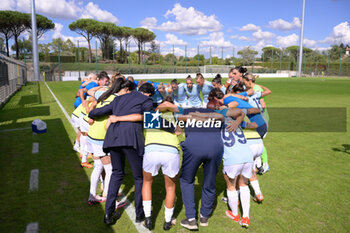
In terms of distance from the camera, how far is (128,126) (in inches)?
136

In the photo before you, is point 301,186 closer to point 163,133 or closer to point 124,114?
point 163,133

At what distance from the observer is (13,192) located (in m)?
4.77

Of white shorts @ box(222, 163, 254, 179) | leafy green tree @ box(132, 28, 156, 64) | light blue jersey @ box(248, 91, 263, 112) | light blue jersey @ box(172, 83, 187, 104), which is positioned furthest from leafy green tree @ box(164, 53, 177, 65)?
white shorts @ box(222, 163, 254, 179)

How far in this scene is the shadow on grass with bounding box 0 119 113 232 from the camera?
3811 mm

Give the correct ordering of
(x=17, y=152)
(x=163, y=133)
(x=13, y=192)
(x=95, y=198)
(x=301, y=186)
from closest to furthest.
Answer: (x=163, y=133)
(x=95, y=198)
(x=13, y=192)
(x=301, y=186)
(x=17, y=152)

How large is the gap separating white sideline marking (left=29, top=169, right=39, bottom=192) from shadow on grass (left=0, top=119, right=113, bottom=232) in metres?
0.07

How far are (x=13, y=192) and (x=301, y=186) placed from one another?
218 inches

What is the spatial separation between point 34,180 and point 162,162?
3.42 metres

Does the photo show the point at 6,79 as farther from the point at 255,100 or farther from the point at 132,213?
the point at 255,100

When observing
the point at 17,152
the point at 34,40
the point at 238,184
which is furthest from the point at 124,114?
the point at 34,40

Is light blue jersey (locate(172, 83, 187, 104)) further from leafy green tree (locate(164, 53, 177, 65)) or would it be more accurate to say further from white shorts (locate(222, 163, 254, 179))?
leafy green tree (locate(164, 53, 177, 65))

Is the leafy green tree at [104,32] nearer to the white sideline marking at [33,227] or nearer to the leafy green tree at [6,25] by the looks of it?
the leafy green tree at [6,25]

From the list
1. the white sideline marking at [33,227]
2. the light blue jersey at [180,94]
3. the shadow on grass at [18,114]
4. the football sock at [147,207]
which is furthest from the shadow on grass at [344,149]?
the shadow on grass at [18,114]

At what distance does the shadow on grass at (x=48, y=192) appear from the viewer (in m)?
3.81
